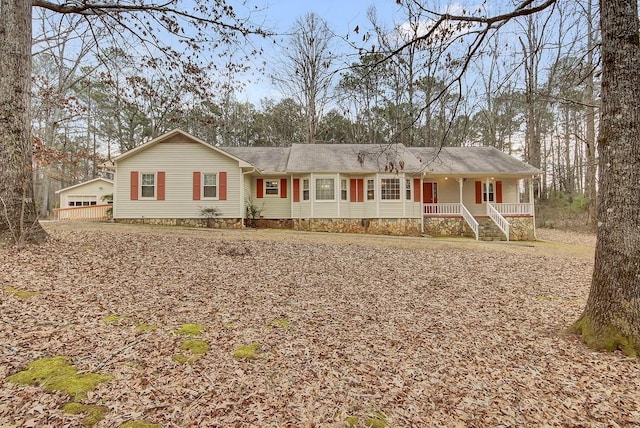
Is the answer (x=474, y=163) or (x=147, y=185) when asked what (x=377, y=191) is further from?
(x=147, y=185)

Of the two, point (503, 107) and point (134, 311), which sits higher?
point (503, 107)

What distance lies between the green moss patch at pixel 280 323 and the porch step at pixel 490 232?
13693 mm

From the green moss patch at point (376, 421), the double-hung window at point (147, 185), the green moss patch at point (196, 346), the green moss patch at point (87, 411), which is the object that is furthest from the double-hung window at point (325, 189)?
the green moss patch at point (87, 411)

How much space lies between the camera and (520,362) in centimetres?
388

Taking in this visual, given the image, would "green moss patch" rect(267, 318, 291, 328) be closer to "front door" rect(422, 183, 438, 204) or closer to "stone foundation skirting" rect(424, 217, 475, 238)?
"stone foundation skirting" rect(424, 217, 475, 238)

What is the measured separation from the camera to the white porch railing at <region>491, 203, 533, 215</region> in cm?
1678

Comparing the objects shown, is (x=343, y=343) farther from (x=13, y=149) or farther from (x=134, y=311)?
(x=13, y=149)

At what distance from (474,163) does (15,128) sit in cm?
1913

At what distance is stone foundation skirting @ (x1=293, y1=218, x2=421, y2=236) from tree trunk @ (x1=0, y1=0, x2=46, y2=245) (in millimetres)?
11856

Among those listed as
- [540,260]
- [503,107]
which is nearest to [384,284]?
[540,260]

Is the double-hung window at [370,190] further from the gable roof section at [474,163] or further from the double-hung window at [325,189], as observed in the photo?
the gable roof section at [474,163]

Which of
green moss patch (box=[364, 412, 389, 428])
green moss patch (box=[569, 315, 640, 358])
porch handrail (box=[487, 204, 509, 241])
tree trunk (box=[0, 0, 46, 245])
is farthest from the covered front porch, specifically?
tree trunk (box=[0, 0, 46, 245])

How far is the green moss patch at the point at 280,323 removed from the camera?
15.4ft

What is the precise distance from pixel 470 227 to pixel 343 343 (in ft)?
48.3
